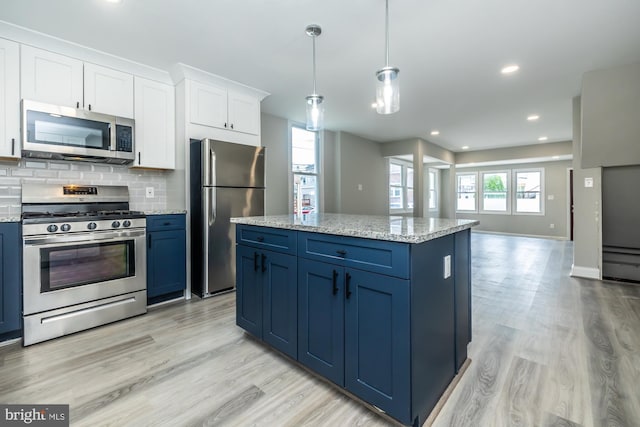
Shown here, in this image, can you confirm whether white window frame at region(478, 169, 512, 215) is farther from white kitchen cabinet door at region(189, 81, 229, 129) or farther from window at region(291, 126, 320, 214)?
white kitchen cabinet door at region(189, 81, 229, 129)

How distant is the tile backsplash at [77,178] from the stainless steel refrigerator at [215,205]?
0.55m

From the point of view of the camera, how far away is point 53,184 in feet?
9.08

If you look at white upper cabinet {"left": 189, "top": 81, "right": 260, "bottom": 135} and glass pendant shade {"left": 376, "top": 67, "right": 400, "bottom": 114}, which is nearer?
glass pendant shade {"left": 376, "top": 67, "right": 400, "bottom": 114}

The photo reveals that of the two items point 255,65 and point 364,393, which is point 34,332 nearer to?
point 364,393

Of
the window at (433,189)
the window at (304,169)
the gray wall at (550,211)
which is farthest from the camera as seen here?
the window at (433,189)

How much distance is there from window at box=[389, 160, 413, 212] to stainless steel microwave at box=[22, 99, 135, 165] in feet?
20.8

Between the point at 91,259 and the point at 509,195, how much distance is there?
391 inches

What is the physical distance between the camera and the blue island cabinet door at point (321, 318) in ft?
→ 5.26

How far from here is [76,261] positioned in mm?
2449

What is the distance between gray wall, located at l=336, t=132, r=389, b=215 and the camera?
635 cm

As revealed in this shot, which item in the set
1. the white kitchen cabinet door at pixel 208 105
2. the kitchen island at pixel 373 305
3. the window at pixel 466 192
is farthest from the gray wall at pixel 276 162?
the window at pixel 466 192

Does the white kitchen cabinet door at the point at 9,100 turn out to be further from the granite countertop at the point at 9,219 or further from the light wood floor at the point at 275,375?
the light wood floor at the point at 275,375

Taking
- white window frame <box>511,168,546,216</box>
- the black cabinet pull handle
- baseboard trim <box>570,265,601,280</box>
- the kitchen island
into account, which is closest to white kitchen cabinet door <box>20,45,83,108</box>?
the kitchen island

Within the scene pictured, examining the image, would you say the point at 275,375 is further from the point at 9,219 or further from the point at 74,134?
the point at 74,134
